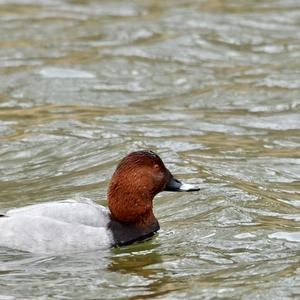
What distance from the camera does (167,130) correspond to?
12.5 metres

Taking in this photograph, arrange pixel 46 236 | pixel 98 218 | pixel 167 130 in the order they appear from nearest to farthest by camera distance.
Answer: pixel 46 236 → pixel 98 218 → pixel 167 130

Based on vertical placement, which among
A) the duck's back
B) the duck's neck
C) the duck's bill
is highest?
the duck's bill

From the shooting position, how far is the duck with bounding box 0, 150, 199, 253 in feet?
28.9

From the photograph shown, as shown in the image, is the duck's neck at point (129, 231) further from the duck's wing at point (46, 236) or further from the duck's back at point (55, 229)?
the duck's wing at point (46, 236)

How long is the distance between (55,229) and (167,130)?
388 centimetres

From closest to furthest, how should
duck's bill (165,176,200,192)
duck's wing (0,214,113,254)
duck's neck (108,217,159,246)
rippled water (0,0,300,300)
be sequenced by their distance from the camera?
rippled water (0,0,300,300)
duck's wing (0,214,113,254)
duck's neck (108,217,159,246)
duck's bill (165,176,200,192)

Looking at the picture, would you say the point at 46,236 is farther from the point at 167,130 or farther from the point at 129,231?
the point at 167,130

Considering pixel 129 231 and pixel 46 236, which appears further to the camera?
pixel 129 231

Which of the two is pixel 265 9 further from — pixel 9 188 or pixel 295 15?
pixel 9 188

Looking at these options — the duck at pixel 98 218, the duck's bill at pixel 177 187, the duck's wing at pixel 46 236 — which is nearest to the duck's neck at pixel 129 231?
the duck at pixel 98 218

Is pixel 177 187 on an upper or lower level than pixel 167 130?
upper

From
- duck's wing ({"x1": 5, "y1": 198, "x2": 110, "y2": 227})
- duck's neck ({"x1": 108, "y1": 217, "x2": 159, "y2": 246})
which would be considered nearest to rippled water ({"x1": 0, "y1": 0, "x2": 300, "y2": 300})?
duck's neck ({"x1": 108, "y1": 217, "x2": 159, "y2": 246})

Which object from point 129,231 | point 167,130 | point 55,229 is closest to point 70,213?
point 55,229

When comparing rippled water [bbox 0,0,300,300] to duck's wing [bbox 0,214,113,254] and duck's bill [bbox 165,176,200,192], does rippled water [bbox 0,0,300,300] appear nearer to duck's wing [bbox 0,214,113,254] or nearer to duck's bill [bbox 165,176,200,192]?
duck's wing [bbox 0,214,113,254]
